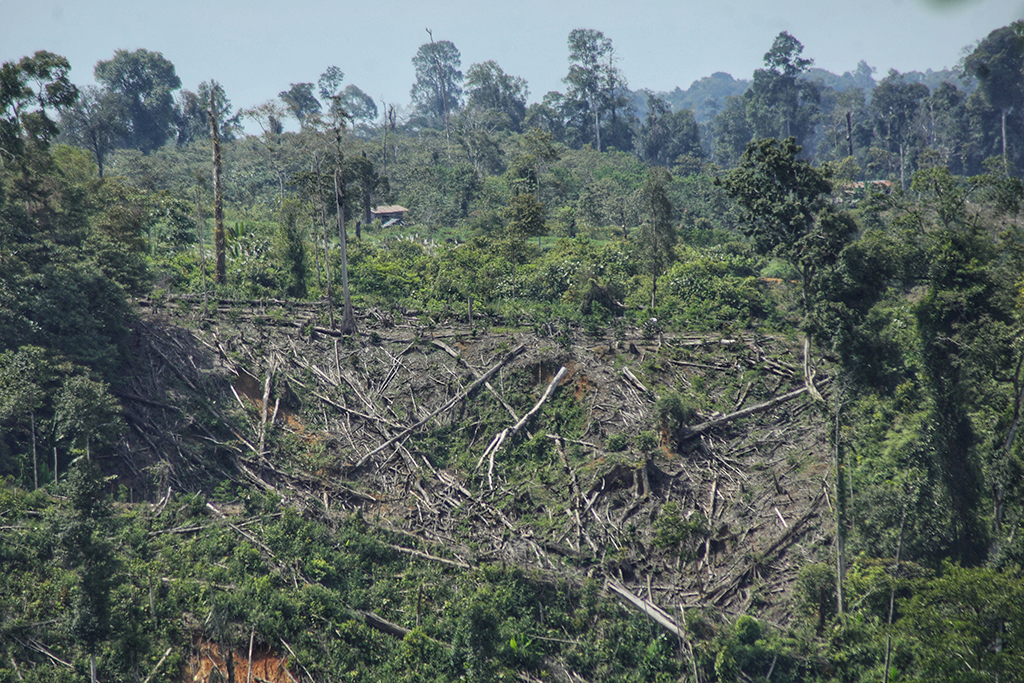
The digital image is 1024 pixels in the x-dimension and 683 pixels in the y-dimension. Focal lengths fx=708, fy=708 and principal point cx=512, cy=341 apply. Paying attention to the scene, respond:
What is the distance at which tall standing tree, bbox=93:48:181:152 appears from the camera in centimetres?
5875

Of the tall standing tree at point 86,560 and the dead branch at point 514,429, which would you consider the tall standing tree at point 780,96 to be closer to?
the dead branch at point 514,429

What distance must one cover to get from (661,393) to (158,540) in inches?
514

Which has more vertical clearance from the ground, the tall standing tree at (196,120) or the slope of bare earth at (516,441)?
the tall standing tree at (196,120)

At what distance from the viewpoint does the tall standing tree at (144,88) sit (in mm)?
58750

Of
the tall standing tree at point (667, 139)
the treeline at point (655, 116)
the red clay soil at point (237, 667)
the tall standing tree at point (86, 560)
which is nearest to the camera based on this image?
the tall standing tree at point (86, 560)

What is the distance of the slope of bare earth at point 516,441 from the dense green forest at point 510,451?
0.09 meters

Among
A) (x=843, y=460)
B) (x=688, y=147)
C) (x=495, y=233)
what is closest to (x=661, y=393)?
(x=843, y=460)

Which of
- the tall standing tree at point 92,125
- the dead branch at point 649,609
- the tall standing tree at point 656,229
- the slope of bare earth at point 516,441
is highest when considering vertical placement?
the tall standing tree at point 92,125

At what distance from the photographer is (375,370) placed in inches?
856

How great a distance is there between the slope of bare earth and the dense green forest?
0.09 m

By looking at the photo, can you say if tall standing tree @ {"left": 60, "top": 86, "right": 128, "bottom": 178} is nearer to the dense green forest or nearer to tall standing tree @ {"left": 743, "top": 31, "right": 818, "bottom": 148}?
the dense green forest

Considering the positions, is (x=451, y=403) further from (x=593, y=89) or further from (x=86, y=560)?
(x=593, y=89)

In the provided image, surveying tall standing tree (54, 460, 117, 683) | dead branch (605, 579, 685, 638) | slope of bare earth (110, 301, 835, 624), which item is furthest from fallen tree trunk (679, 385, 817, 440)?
tall standing tree (54, 460, 117, 683)

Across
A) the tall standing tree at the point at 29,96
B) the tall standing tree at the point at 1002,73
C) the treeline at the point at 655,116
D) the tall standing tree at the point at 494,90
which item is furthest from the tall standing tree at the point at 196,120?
the tall standing tree at the point at 1002,73
